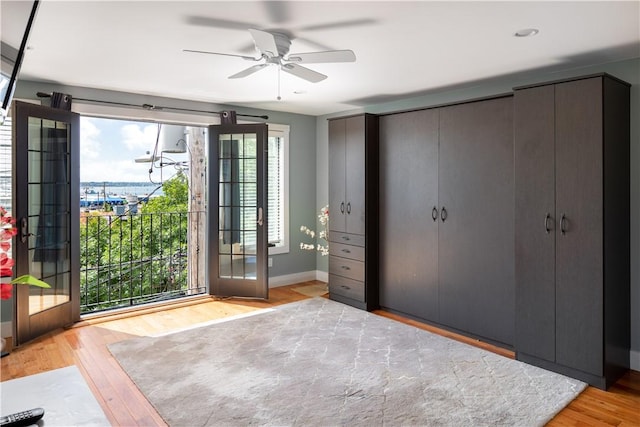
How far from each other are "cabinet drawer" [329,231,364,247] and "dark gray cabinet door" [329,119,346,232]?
0.19 feet

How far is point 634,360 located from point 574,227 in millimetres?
1176

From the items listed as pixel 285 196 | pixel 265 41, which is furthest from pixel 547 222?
pixel 285 196

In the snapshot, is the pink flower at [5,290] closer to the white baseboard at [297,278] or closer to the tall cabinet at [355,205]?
the tall cabinet at [355,205]

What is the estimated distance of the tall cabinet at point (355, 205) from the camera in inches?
187

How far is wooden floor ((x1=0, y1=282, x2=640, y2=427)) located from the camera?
2.64 m

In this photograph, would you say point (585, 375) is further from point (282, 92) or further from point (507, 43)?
point (282, 92)

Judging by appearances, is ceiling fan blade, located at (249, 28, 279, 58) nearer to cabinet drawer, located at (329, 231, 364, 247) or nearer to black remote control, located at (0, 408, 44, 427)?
black remote control, located at (0, 408, 44, 427)

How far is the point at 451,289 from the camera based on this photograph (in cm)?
412

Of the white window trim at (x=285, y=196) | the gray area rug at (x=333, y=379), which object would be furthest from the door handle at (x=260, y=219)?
→ the gray area rug at (x=333, y=379)

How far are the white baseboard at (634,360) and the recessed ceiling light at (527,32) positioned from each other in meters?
2.45

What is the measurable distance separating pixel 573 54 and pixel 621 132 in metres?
0.67

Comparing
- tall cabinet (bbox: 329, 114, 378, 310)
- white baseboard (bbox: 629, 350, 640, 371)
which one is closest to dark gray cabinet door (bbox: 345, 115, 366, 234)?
tall cabinet (bbox: 329, 114, 378, 310)

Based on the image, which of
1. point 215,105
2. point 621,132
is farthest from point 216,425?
point 215,105

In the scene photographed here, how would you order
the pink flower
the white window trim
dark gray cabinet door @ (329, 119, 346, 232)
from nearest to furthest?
the pink flower < dark gray cabinet door @ (329, 119, 346, 232) < the white window trim
